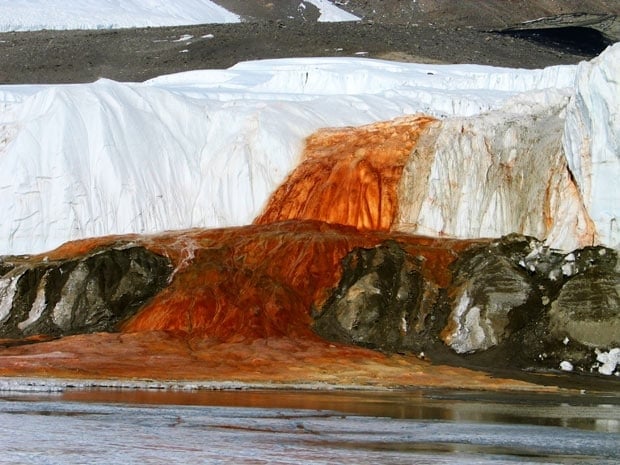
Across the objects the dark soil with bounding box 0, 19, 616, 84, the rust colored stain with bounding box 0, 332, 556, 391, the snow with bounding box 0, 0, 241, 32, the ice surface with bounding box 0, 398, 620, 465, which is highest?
the snow with bounding box 0, 0, 241, 32

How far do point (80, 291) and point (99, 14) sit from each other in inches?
3037

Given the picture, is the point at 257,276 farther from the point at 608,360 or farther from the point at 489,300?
the point at 608,360

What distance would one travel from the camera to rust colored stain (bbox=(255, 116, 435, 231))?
5250cm

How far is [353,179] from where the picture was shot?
5281 cm

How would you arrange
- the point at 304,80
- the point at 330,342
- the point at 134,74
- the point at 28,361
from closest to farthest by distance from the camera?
1. the point at 28,361
2. the point at 330,342
3. the point at 304,80
4. the point at 134,74

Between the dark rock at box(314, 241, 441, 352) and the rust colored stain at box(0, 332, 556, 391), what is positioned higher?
the dark rock at box(314, 241, 441, 352)

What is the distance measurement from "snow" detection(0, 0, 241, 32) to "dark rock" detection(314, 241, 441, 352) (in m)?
75.4

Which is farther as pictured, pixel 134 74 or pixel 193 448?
pixel 134 74

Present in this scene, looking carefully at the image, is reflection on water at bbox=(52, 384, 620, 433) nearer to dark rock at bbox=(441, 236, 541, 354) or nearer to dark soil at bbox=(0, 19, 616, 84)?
dark rock at bbox=(441, 236, 541, 354)

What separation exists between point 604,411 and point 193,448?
12502mm

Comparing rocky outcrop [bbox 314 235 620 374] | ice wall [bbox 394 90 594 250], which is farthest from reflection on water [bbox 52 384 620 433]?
ice wall [bbox 394 90 594 250]

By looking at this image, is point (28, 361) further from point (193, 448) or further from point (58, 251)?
point (193, 448)

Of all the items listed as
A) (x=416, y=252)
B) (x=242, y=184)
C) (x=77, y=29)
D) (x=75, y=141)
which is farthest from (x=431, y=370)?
(x=77, y=29)

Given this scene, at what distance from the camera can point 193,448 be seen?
2152cm
